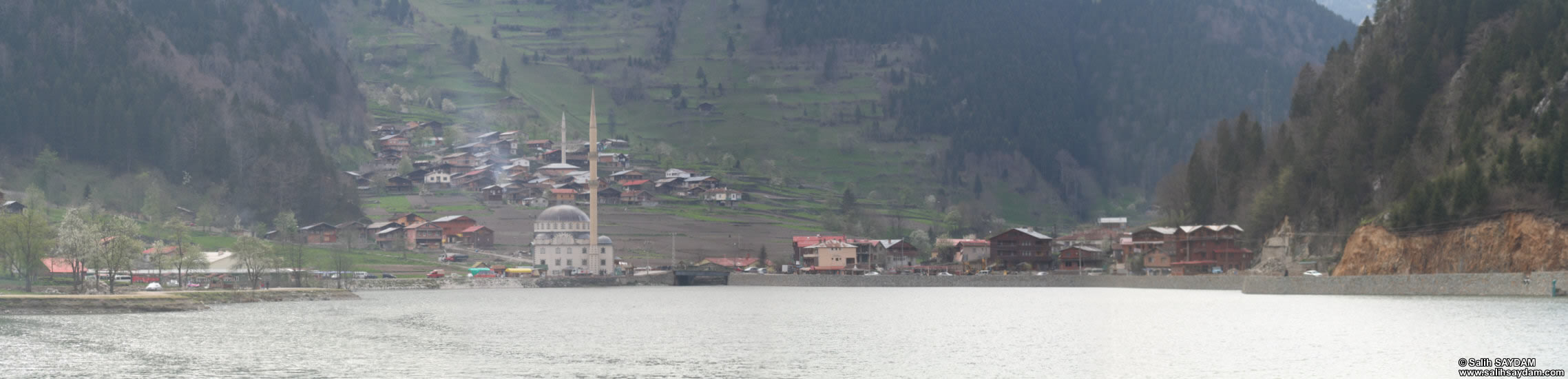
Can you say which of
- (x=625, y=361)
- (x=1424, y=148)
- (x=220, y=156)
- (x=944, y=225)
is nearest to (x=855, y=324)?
(x=625, y=361)

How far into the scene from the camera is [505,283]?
13425 cm

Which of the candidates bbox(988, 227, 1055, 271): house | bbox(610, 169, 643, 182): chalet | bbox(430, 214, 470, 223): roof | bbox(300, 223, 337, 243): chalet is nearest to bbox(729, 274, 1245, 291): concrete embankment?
bbox(988, 227, 1055, 271): house

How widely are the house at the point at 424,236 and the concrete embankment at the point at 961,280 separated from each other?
105ft

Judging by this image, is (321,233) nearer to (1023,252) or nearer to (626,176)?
(626,176)

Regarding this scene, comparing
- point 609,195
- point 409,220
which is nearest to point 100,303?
point 409,220

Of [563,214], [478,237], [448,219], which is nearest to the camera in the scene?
[478,237]

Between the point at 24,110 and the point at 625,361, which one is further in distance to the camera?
the point at 24,110

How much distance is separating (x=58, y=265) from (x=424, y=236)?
176 feet

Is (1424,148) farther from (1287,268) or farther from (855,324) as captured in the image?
(855,324)

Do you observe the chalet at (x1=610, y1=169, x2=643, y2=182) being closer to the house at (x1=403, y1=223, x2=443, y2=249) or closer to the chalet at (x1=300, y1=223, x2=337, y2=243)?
the house at (x1=403, y1=223, x2=443, y2=249)

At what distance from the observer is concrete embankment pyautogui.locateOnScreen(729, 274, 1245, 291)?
11412 centimetres

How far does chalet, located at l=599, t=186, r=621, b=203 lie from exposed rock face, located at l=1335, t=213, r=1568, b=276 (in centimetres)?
10970

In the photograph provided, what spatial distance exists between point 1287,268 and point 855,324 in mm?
41919

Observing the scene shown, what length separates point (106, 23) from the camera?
164 m
